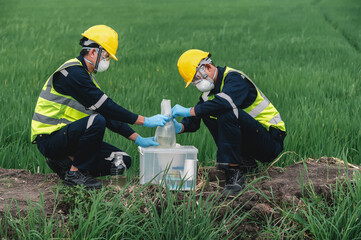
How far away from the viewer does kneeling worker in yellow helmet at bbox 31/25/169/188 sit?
359 cm

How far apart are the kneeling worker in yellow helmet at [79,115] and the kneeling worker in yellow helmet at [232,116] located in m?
0.35

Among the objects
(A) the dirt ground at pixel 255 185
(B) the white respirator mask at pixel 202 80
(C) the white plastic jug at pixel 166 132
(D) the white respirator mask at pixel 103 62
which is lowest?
(A) the dirt ground at pixel 255 185

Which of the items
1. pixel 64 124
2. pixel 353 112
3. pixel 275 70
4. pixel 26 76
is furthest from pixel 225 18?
pixel 64 124

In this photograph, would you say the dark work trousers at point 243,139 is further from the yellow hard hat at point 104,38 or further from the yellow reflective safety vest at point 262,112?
the yellow hard hat at point 104,38

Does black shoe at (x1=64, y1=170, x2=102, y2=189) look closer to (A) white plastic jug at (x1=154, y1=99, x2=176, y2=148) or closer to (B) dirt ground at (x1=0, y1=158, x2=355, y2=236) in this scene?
(B) dirt ground at (x1=0, y1=158, x2=355, y2=236)

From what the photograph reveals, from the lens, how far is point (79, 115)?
3768mm

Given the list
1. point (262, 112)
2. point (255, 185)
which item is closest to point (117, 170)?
point (255, 185)

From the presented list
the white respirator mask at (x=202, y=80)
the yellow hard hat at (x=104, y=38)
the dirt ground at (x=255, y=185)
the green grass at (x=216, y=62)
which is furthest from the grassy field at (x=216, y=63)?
the yellow hard hat at (x=104, y=38)

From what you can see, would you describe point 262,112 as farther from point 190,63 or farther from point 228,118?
point 190,63

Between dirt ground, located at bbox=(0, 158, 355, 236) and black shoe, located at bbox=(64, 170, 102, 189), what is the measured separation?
11cm

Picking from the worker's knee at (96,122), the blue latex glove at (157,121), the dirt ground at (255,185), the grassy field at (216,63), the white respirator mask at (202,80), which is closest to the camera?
Result: the dirt ground at (255,185)

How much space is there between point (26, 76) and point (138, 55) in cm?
283

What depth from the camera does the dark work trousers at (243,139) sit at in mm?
3557

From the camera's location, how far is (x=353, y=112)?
213 inches
